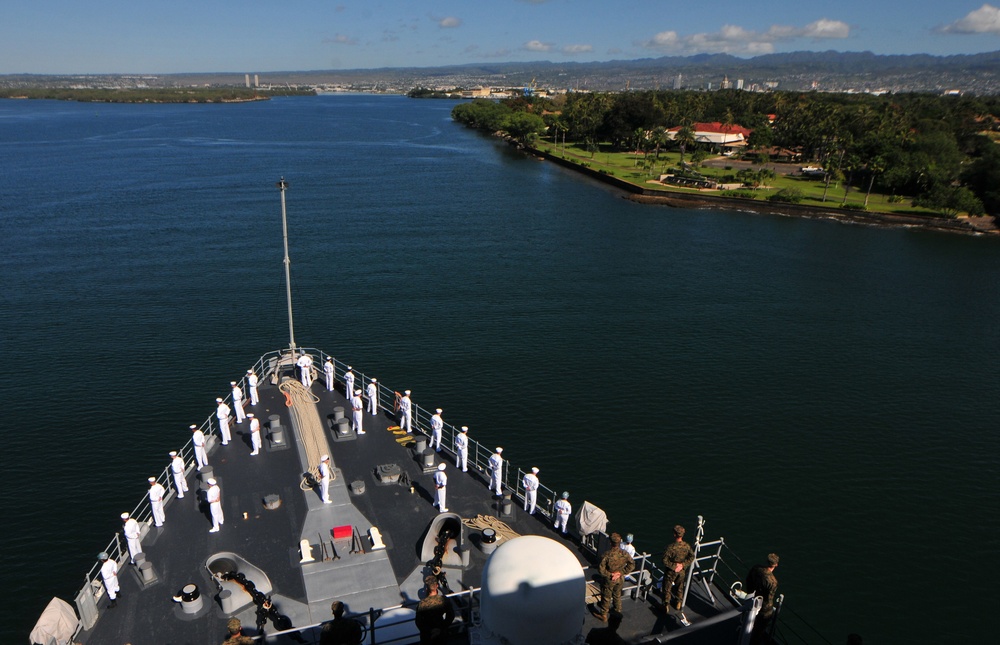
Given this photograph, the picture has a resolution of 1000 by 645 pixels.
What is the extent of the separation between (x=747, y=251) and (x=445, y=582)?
191 ft

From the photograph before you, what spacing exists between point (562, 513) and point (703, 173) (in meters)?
96.3

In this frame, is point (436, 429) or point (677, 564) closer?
point (677, 564)

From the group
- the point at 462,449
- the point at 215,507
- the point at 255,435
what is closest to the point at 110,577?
the point at 215,507

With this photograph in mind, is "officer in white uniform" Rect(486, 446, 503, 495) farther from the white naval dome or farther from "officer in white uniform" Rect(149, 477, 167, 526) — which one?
"officer in white uniform" Rect(149, 477, 167, 526)

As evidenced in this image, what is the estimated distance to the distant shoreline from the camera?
→ 249 ft

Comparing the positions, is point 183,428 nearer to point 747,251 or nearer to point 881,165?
point 747,251

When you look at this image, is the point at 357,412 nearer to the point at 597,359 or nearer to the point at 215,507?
the point at 215,507

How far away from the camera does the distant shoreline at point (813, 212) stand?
75.8 meters

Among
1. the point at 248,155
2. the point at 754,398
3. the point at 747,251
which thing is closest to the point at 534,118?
the point at 248,155

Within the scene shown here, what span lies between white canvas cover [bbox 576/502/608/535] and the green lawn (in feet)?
262

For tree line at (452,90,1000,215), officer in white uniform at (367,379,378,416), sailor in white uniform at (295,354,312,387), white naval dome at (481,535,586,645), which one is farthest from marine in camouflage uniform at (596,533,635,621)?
tree line at (452,90,1000,215)

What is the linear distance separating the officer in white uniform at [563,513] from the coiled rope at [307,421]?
667cm

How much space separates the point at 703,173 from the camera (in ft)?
337

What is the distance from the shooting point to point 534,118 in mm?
151125
